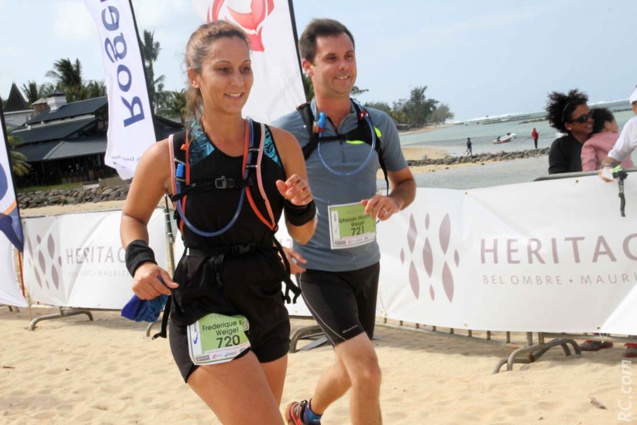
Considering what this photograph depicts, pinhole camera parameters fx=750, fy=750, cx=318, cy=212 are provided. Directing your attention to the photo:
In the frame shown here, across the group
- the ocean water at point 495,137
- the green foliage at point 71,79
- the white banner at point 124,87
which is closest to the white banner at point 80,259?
the white banner at point 124,87

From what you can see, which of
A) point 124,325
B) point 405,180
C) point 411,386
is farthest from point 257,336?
point 124,325

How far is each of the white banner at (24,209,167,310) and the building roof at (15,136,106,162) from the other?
45335 millimetres

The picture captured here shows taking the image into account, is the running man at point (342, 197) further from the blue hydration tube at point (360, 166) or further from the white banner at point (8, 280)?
the white banner at point (8, 280)

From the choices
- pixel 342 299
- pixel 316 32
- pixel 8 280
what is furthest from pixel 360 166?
pixel 8 280

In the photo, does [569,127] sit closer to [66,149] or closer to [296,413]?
[296,413]

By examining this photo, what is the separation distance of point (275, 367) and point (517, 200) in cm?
372

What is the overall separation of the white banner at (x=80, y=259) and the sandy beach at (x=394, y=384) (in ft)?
3.01

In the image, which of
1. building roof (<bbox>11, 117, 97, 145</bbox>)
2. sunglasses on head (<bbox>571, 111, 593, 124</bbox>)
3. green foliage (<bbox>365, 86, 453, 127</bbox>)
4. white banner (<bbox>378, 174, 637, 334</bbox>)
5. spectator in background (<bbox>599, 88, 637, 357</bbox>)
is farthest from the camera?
green foliage (<bbox>365, 86, 453, 127</bbox>)

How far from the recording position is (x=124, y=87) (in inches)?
336

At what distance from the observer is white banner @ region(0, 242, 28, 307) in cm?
988

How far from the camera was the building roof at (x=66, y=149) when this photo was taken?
5509cm

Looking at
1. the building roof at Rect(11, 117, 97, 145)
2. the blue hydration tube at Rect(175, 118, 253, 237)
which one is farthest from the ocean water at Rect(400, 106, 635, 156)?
the blue hydration tube at Rect(175, 118, 253, 237)

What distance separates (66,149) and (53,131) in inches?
268

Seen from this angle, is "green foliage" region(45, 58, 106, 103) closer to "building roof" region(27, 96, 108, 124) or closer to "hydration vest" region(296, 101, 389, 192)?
"building roof" region(27, 96, 108, 124)
